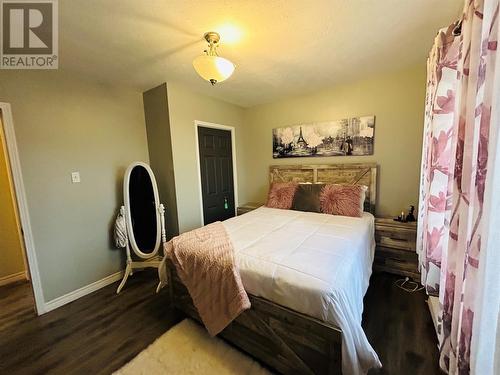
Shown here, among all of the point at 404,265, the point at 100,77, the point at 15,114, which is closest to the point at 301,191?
the point at 404,265

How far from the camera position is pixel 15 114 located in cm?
191

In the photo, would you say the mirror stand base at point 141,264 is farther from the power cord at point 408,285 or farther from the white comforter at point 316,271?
the power cord at point 408,285

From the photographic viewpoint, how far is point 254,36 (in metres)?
1.72

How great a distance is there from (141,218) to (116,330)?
1.20 meters

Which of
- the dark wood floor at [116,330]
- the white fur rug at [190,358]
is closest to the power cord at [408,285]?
the dark wood floor at [116,330]

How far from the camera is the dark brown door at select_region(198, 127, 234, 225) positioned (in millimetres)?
3182

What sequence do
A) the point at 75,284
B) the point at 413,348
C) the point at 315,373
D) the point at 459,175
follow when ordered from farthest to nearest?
1. the point at 75,284
2. the point at 413,348
3. the point at 315,373
4. the point at 459,175

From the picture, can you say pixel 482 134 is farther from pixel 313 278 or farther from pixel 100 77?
pixel 100 77

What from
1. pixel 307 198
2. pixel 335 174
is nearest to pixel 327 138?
pixel 335 174

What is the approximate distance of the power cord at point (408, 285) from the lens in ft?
7.02

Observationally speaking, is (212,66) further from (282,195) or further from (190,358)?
(190,358)

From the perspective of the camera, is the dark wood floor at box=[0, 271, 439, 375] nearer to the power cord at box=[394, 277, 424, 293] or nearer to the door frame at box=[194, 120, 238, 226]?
the power cord at box=[394, 277, 424, 293]

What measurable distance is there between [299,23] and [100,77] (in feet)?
7.14

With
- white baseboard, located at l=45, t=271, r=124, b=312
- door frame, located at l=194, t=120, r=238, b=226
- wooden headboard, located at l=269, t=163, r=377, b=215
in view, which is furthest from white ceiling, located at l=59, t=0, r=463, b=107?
white baseboard, located at l=45, t=271, r=124, b=312
